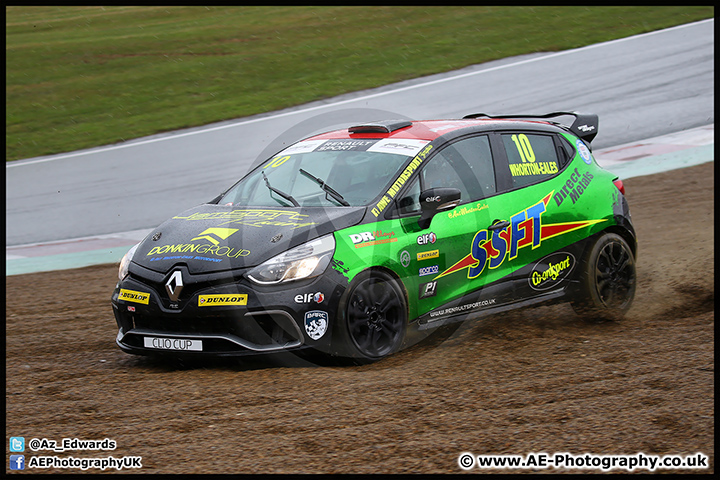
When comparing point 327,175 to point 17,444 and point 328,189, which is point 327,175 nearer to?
Result: point 328,189

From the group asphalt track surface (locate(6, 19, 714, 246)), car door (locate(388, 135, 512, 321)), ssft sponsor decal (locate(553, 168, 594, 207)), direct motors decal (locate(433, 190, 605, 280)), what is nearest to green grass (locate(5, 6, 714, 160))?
asphalt track surface (locate(6, 19, 714, 246))

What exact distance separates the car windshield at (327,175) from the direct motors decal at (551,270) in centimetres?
143

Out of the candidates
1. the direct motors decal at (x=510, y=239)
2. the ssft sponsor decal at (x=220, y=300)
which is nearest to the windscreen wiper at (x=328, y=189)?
the direct motors decal at (x=510, y=239)

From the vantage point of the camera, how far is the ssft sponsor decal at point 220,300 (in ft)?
17.5

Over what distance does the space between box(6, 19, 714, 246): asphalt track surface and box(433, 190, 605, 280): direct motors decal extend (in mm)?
4796

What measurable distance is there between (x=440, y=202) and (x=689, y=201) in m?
6.25

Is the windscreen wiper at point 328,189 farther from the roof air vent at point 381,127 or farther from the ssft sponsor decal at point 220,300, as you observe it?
the ssft sponsor decal at point 220,300

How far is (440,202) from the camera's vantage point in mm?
5906

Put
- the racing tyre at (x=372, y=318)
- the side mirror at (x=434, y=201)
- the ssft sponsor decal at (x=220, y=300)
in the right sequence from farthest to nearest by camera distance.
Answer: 1. the side mirror at (x=434, y=201)
2. the racing tyre at (x=372, y=318)
3. the ssft sponsor decal at (x=220, y=300)

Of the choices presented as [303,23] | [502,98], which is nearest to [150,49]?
[303,23]

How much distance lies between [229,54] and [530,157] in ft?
51.4

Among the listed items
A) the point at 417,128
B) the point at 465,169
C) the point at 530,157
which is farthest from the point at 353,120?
the point at 465,169

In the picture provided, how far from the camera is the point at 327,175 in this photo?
6359 millimetres

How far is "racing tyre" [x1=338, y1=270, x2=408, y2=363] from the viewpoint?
17.9 ft
